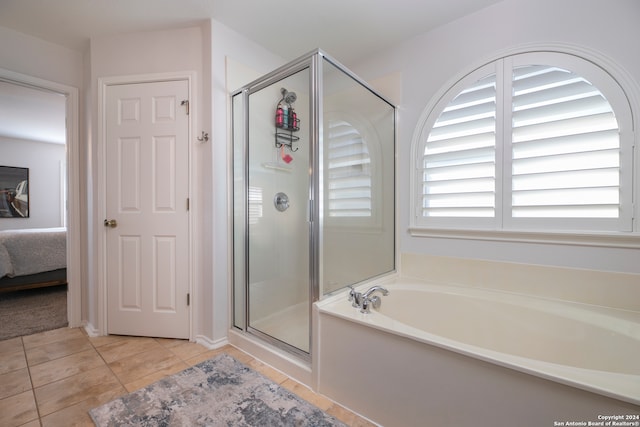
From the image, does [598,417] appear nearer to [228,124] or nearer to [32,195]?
[228,124]

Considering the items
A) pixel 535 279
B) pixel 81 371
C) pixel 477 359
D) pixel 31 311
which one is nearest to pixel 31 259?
pixel 31 311

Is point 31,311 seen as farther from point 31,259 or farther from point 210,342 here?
point 210,342

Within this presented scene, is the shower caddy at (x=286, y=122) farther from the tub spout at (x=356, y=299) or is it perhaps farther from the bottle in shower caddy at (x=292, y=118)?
the tub spout at (x=356, y=299)

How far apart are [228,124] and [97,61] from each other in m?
1.20

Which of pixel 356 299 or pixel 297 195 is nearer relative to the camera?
pixel 356 299

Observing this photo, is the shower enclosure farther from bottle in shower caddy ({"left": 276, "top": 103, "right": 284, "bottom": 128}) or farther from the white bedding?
the white bedding

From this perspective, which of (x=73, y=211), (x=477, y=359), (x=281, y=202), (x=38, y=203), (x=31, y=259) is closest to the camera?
(x=477, y=359)

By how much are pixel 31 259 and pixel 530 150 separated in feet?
16.2

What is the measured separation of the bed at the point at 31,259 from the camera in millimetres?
3023

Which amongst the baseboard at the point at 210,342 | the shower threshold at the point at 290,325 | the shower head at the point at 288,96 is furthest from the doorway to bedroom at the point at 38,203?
the shower head at the point at 288,96

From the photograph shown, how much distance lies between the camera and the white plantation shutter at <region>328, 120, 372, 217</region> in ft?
6.29

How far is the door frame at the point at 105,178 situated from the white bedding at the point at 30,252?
5.68 feet

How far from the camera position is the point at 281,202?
2152 millimetres

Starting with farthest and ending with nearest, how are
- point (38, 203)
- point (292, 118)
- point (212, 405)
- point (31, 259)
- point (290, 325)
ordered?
point (38, 203) → point (31, 259) → point (292, 118) → point (290, 325) → point (212, 405)
